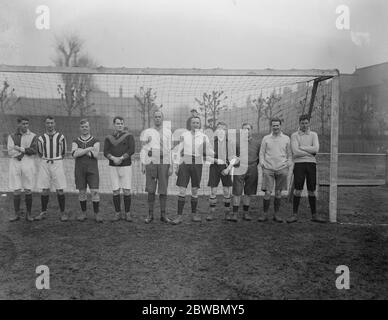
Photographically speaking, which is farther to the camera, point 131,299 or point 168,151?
point 168,151

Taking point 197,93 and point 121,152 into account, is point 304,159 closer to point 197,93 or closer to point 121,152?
point 197,93

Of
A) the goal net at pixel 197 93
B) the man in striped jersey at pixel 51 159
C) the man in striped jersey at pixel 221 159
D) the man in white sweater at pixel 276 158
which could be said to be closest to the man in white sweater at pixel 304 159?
the man in white sweater at pixel 276 158

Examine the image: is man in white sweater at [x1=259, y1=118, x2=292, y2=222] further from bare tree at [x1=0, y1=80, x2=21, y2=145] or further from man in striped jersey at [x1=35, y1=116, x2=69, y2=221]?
bare tree at [x1=0, y1=80, x2=21, y2=145]

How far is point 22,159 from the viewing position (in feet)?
17.1

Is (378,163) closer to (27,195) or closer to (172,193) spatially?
(172,193)

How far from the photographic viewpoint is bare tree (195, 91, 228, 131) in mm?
7438

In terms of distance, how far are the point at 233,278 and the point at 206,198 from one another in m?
3.86

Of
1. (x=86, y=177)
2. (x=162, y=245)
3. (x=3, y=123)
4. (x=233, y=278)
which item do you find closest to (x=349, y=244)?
(x=233, y=278)

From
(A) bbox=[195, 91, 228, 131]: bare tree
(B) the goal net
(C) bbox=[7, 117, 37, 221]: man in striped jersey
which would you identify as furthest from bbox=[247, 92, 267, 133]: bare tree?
(C) bbox=[7, 117, 37, 221]: man in striped jersey

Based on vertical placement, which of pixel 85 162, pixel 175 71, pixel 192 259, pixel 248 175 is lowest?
pixel 192 259

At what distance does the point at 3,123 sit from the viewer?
9.18 meters

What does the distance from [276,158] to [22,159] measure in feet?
12.5

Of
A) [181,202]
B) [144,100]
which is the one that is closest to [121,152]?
[181,202]
